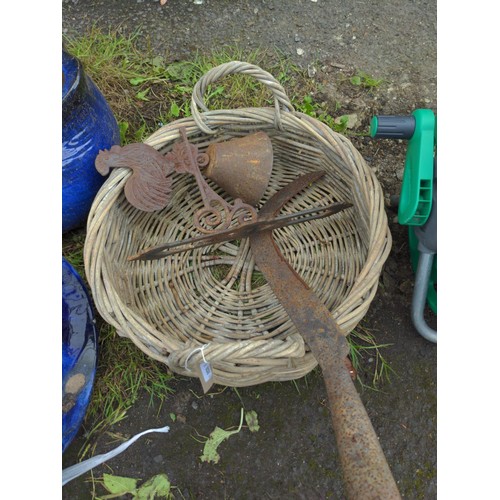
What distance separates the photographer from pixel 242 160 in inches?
45.8

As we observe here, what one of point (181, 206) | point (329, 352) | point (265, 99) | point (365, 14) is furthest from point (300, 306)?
point (365, 14)

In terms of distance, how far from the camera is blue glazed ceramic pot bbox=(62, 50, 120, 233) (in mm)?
1101

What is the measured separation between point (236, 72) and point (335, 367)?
662 millimetres

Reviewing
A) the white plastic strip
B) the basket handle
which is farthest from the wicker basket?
the white plastic strip

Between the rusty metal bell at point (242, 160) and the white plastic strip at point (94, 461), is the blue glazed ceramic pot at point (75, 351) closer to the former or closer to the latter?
the white plastic strip at point (94, 461)

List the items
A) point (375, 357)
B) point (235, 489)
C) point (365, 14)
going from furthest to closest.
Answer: point (365, 14), point (375, 357), point (235, 489)

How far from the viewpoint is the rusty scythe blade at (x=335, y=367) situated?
0.68 metres

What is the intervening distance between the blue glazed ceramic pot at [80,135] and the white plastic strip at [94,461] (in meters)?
0.57

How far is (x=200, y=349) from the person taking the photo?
2.92ft

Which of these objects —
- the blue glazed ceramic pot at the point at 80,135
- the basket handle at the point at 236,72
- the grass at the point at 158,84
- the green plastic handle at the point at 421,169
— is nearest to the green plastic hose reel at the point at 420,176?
the green plastic handle at the point at 421,169

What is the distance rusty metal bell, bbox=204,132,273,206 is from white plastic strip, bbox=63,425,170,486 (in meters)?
0.63

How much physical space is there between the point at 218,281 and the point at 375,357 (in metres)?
0.45

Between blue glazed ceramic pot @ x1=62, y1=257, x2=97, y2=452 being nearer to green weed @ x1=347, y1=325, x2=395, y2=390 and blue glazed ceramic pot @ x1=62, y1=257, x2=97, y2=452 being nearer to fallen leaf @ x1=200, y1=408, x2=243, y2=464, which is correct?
fallen leaf @ x1=200, y1=408, x2=243, y2=464

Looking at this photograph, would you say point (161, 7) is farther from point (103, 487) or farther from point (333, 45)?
point (103, 487)
